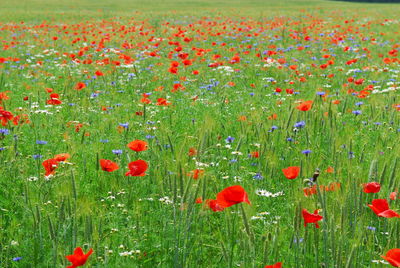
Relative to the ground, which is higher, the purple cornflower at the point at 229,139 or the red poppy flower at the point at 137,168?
the red poppy flower at the point at 137,168

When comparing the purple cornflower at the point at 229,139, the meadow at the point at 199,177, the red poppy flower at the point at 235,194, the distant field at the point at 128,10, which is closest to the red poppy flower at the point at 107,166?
the meadow at the point at 199,177

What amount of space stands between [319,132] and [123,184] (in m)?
1.83

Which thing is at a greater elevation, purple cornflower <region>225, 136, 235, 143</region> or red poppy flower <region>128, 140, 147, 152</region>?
red poppy flower <region>128, 140, 147, 152</region>

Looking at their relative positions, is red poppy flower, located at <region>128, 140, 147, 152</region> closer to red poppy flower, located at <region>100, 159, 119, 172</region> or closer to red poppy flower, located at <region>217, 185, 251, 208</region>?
red poppy flower, located at <region>100, 159, 119, 172</region>

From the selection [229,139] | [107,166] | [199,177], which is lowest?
[229,139]

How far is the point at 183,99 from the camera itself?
5.56 meters

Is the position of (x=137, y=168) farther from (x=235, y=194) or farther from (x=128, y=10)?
(x=128, y=10)

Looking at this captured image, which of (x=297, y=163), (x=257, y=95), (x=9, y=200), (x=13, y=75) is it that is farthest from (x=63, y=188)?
(x=13, y=75)

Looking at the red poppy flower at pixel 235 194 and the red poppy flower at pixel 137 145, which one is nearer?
the red poppy flower at pixel 235 194


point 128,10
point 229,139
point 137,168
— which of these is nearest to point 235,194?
point 137,168

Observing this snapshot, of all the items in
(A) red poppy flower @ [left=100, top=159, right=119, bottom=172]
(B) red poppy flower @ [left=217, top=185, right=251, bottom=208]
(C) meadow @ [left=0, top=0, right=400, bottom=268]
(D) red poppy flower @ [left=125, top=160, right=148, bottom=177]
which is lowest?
(C) meadow @ [left=0, top=0, right=400, bottom=268]

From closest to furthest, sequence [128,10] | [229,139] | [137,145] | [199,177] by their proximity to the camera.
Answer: [199,177], [137,145], [229,139], [128,10]

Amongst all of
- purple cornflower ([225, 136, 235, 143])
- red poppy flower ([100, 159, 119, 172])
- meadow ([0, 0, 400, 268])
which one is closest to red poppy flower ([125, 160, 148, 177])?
meadow ([0, 0, 400, 268])

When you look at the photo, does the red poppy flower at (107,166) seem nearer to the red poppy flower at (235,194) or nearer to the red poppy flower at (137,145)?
the red poppy flower at (137,145)
